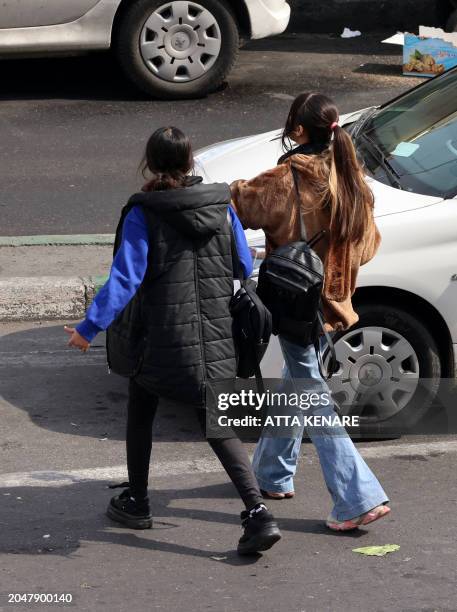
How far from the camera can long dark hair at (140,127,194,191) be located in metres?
4.26

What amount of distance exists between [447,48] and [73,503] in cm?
639

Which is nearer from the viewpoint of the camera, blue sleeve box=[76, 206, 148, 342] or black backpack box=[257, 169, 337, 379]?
blue sleeve box=[76, 206, 148, 342]

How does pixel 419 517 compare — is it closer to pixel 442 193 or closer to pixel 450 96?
pixel 442 193

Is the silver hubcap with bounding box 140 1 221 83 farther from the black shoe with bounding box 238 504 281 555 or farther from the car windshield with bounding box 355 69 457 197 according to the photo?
the black shoe with bounding box 238 504 281 555

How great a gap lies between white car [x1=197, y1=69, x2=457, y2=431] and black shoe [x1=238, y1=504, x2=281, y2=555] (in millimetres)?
1010

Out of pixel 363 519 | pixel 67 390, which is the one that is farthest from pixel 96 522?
pixel 67 390

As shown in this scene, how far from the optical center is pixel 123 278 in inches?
167

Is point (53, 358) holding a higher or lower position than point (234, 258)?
lower

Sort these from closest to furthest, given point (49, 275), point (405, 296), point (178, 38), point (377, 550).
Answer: point (377, 550) < point (405, 296) < point (49, 275) < point (178, 38)

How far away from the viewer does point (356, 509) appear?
4.65m

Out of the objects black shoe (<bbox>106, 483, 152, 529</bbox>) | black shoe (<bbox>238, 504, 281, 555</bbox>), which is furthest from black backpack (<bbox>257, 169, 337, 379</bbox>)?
black shoe (<bbox>106, 483, 152, 529</bbox>)

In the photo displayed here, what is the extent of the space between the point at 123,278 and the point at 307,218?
0.70 meters

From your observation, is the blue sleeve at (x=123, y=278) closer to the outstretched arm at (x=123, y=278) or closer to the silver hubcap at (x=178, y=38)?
the outstretched arm at (x=123, y=278)

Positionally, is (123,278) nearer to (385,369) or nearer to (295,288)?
(295,288)
